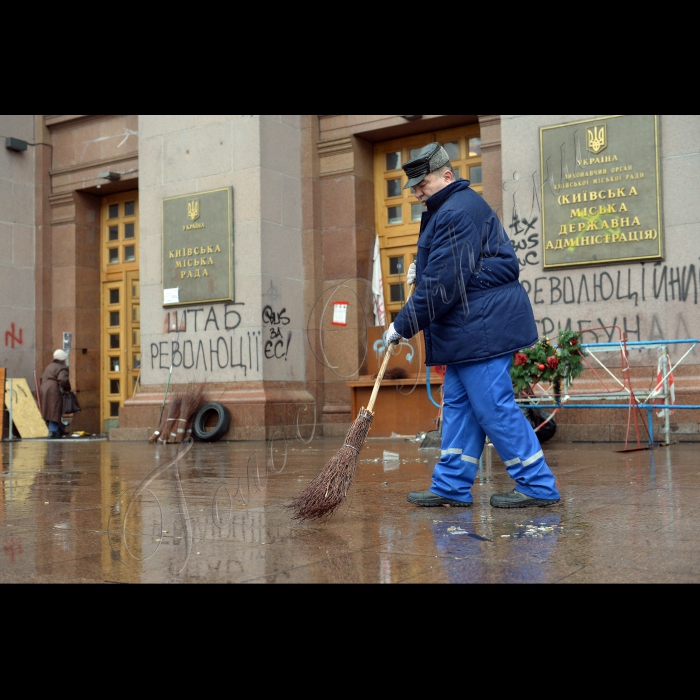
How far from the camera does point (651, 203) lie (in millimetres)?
10523

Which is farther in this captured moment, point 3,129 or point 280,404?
point 3,129

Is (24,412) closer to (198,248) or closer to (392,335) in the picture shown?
Answer: (198,248)

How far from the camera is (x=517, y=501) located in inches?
186

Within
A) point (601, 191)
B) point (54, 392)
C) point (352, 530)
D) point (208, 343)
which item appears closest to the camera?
point (352, 530)

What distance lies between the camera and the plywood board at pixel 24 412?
15922mm

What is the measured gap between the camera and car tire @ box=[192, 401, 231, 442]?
12.9m

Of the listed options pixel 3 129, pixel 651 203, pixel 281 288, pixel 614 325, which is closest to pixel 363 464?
pixel 614 325

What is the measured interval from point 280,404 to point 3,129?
8.53 m

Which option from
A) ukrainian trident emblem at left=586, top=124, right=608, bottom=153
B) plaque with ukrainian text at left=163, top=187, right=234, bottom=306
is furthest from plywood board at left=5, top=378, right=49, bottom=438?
ukrainian trident emblem at left=586, top=124, right=608, bottom=153

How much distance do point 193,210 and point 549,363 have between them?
713cm

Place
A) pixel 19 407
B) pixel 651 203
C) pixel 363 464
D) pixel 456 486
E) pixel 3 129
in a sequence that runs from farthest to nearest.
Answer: pixel 3 129 → pixel 19 407 → pixel 651 203 → pixel 363 464 → pixel 456 486

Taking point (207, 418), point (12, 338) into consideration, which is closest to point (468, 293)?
point (207, 418)

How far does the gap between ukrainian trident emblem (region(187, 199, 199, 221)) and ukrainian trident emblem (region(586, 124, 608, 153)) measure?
6275 millimetres

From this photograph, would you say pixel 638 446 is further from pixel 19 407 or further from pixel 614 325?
pixel 19 407
